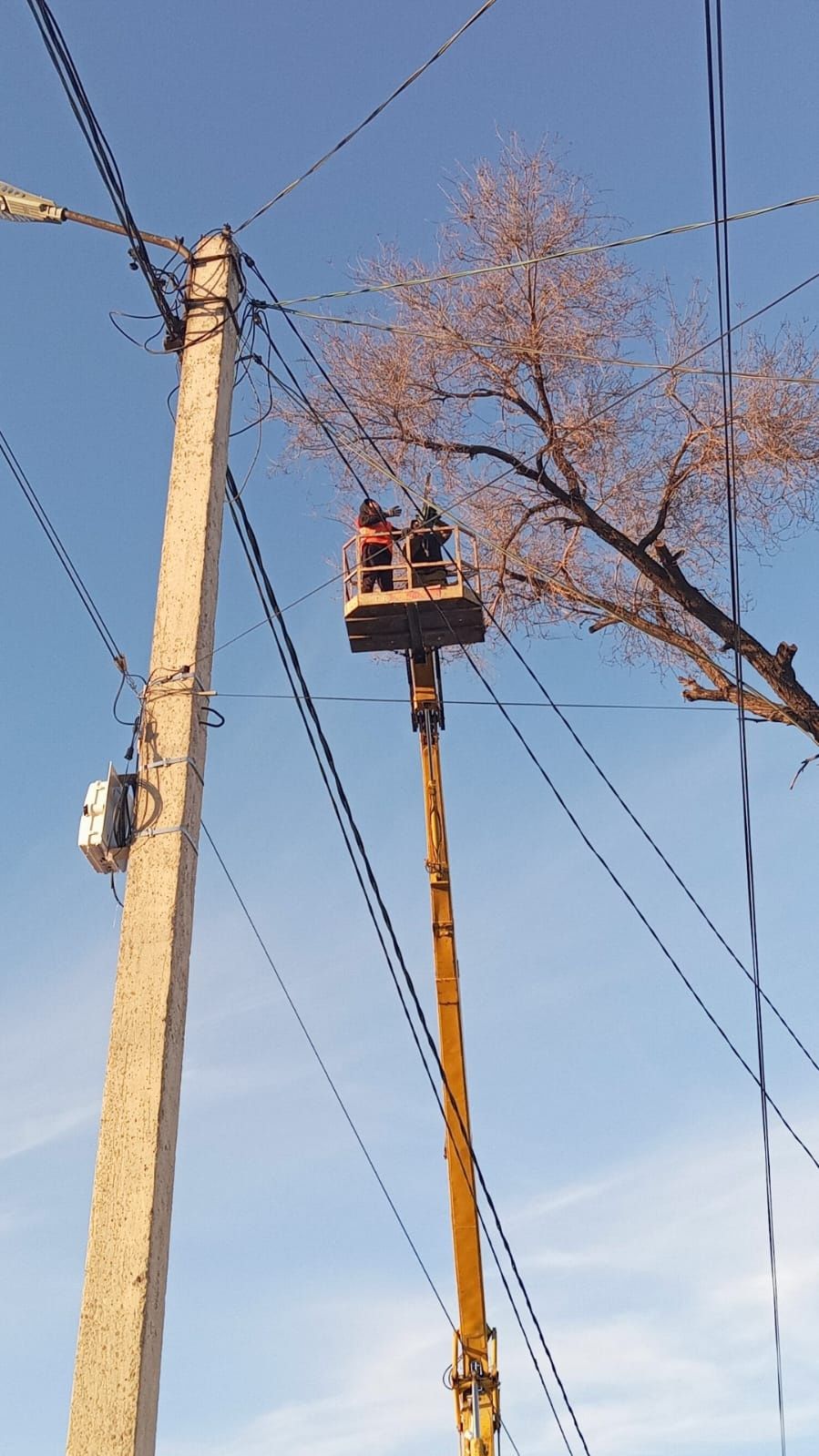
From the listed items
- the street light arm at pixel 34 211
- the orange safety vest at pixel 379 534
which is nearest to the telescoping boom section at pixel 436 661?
the orange safety vest at pixel 379 534

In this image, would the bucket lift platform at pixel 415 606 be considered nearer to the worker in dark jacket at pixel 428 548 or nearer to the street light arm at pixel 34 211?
the worker in dark jacket at pixel 428 548

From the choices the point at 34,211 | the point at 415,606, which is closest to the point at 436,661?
the point at 415,606

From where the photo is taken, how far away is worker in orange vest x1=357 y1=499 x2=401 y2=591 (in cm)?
1242

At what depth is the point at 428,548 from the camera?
12.4 metres

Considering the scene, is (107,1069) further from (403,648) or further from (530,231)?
(530,231)

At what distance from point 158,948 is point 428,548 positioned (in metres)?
8.00

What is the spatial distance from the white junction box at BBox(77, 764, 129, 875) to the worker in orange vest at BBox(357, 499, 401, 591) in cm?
731

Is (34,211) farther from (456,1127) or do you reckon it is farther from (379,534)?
(456,1127)

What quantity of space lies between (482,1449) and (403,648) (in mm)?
6801

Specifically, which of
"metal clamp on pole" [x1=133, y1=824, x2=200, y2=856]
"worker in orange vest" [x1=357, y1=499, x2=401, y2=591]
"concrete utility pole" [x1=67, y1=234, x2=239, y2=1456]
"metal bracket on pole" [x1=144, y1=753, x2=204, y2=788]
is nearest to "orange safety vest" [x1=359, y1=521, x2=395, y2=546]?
"worker in orange vest" [x1=357, y1=499, x2=401, y2=591]

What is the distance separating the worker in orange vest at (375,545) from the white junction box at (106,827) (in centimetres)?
731

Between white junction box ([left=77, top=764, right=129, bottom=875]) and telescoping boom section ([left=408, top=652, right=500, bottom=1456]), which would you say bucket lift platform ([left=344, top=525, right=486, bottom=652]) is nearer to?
telescoping boom section ([left=408, top=652, right=500, bottom=1456])

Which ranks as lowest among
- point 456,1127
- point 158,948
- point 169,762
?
point 158,948

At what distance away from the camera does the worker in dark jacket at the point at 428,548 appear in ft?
40.4
